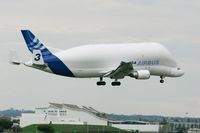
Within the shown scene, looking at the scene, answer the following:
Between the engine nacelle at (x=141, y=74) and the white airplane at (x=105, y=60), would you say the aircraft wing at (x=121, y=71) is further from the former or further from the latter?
the engine nacelle at (x=141, y=74)

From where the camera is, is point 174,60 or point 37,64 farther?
point 174,60

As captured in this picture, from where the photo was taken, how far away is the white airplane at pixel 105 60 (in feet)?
476

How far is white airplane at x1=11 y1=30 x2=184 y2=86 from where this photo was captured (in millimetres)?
145000

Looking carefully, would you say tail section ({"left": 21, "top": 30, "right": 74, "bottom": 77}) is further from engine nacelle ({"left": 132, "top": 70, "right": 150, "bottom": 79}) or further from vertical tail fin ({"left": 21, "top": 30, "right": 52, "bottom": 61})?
engine nacelle ({"left": 132, "top": 70, "right": 150, "bottom": 79})

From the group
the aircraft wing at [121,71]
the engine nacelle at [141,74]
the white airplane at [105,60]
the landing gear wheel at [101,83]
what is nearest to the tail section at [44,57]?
the white airplane at [105,60]

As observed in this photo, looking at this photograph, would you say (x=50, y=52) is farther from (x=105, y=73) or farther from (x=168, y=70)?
(x=168, y=70)

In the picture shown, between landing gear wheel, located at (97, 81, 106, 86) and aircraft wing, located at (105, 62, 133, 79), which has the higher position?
aircraft wing, located at (105, 62, 133, 79)

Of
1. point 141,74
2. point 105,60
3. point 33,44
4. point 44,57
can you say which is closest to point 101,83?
point 105,60

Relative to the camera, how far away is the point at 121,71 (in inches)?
5822

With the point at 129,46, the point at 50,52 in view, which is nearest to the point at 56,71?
the point at 50,52

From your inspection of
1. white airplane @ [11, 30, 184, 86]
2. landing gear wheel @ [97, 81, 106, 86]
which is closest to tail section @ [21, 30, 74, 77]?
white airplane @ [11, 30, 184, 86]

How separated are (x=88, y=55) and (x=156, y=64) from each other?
12.9m

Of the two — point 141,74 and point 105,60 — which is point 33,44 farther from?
point 141,74

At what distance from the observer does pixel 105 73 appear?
149 m
